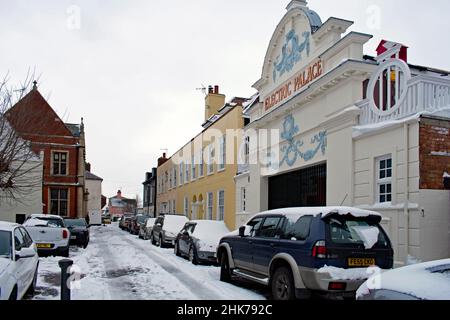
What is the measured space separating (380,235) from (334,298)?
1352 mm

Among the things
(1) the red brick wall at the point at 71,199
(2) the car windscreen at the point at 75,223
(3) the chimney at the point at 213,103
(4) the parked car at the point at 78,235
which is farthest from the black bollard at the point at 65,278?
(1) the red brick wall at the point at 71,199

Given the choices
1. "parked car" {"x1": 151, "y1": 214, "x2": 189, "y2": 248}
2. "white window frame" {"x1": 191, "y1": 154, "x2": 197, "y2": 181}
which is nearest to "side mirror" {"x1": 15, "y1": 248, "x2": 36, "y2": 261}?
"parked car" {"x1": 151, "y1": 214, "x2": 189, "y2": 248}

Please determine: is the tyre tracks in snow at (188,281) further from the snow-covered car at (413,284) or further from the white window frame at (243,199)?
the white window frame at (243,199)

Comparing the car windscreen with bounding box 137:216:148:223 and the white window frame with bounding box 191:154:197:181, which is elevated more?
the white window frame with bounding box 191:154:197:181

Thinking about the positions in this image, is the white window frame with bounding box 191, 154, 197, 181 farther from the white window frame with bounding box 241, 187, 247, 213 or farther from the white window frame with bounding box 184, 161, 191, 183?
the white window frame with bounding box 241, 187, 247, 213

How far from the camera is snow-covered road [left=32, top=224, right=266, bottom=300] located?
8.73 meters

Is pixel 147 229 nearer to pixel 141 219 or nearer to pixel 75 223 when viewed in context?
pixel 141 219

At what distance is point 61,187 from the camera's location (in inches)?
1661

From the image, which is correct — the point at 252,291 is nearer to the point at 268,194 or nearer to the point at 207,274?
the point at 207,274

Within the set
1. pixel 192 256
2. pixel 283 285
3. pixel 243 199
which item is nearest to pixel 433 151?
pixel 283 285

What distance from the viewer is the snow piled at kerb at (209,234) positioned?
46.0 ft

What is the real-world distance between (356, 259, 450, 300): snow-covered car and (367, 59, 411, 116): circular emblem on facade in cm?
620

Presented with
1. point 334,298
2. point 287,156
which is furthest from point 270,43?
point 334,298
